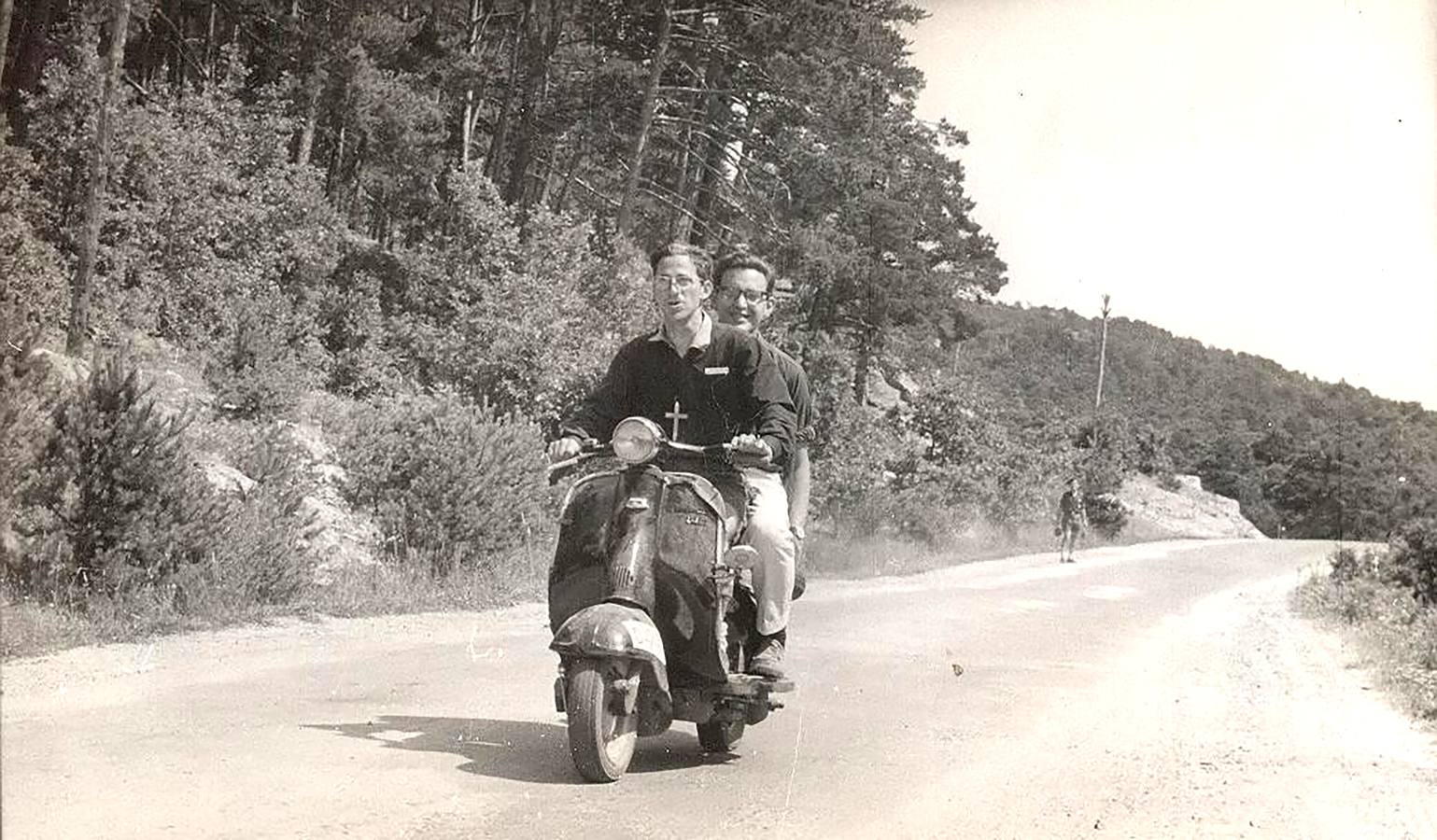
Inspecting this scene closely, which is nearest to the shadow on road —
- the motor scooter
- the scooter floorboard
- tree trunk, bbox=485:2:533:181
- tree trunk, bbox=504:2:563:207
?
the motor scooter

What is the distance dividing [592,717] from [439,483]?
27.5 feet

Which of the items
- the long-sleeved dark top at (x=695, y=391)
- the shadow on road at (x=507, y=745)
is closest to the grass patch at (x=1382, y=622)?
the shadow on road at (x=507, y=745)

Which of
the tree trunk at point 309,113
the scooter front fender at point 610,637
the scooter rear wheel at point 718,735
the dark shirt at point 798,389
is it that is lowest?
the scooter rear wheel at point 718,735

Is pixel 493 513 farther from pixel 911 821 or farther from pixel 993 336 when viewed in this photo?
pixel 993 336

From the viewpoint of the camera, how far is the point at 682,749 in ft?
20.4

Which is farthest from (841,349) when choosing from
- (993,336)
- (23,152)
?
(993,336)

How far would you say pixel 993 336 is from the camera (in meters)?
82.8

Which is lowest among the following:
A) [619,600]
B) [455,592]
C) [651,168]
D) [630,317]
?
[455,592]

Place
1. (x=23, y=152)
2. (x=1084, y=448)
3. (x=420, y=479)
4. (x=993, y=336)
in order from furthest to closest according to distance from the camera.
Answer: (x=993, y=336)
(x=1084, y=448)
(x=23, y=152)
(x=420, y=479)

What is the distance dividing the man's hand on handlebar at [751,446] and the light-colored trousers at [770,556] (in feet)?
1.68

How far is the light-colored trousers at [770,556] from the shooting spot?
229 inches

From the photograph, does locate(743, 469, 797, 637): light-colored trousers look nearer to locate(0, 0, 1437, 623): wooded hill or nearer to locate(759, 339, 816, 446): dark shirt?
locate(759, 339, 816, 446): dark shirt

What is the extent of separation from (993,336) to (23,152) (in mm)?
67569

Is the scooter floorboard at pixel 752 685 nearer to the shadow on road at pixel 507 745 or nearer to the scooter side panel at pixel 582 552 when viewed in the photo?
the shadow on road at pixel 507 745
